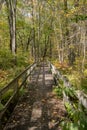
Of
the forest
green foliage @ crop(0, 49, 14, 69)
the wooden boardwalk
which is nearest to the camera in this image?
the wooden boardwalk

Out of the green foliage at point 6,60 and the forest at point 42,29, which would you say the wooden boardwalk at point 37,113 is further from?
the forest at point 42,29

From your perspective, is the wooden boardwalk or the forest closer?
the wooden boardwalk

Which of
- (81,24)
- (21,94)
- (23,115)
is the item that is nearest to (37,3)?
(81,24)

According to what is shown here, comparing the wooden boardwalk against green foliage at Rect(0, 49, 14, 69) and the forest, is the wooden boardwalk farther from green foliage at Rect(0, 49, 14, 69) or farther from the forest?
the forest

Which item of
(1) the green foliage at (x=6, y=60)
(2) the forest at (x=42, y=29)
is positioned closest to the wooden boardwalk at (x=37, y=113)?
(1) the green foliage at (x=6, y=60)

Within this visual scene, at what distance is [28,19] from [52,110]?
4139 centimetres

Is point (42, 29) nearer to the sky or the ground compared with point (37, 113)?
nearer to the sky

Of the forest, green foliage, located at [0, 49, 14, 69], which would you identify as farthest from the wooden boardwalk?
the forest

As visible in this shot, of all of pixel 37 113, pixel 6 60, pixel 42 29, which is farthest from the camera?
pixel 42 29

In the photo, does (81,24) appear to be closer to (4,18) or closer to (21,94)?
(21,94)

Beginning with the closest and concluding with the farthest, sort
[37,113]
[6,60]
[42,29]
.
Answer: [37,113], [6,60], [42,29]

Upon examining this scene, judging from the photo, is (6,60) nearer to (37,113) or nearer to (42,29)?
(37,113)

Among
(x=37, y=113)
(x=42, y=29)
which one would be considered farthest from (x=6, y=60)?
(x=42, y=29)

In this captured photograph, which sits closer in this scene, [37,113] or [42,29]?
[37,113]
